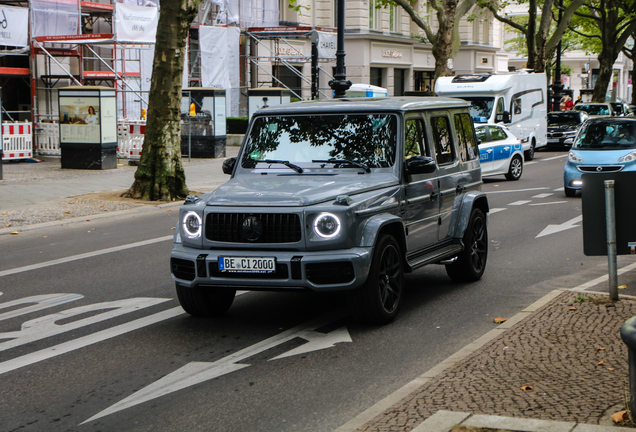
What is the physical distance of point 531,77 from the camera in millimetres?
30266

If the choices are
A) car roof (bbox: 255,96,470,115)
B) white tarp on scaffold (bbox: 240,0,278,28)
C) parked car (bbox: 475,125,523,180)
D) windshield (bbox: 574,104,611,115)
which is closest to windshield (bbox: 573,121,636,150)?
parked car (bbox: 475,125,523,180)

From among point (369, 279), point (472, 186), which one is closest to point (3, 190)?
point (472, 186)

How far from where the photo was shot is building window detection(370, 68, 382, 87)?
49.5m

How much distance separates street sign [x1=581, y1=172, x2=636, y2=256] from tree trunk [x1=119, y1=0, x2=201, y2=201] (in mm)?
10941

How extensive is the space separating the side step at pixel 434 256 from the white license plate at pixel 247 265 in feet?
4.57

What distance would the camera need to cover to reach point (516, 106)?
28672 mm

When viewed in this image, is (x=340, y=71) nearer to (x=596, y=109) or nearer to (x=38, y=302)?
(x=38, y=302)

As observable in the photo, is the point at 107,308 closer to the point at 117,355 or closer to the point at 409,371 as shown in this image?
the point at 117,355

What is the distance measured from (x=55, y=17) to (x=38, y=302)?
21.1 m

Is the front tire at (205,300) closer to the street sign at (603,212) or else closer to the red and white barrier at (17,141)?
the street sign at (603,212)

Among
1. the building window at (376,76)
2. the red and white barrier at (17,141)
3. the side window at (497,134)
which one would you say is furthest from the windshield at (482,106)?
the building window at (376,76)

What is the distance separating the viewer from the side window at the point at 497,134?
22.2 meters

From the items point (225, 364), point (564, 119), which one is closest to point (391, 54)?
point (564, 119)

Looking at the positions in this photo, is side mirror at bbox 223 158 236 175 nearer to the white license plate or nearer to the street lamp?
the white license plate
